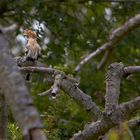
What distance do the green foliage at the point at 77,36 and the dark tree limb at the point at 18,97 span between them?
8.10ft

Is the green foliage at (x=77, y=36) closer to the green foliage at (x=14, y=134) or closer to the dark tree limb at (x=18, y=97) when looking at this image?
the green foliage at (x=14, y=134)

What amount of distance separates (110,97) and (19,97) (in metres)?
1.16

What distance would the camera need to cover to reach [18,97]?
1130 mm

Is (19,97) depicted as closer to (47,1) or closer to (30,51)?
(30,51)

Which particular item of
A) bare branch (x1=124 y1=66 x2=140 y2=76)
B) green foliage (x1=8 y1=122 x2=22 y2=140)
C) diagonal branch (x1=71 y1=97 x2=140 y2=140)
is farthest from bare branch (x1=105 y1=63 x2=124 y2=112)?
green foliage (x1=8 y1=122 x2=22 y2=140)

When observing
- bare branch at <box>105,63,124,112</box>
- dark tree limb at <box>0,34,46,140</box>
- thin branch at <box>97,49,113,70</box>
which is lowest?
dark tree limb at <box>0,34,46,140</box>

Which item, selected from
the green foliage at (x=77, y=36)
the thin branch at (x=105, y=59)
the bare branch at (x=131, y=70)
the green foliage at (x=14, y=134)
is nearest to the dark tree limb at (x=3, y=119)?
the green foliage at (x=14, y=134)

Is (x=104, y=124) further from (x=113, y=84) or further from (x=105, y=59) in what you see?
(x=105, y=59)

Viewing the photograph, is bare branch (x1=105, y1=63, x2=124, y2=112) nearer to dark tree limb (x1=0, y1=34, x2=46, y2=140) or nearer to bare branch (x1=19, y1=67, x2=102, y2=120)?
bare branch (x1=19, y1=67, x2=102, y2=120)

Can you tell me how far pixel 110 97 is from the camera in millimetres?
2258

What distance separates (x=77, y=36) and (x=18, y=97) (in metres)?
3.86

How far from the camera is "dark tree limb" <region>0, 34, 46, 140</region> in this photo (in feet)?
3.68

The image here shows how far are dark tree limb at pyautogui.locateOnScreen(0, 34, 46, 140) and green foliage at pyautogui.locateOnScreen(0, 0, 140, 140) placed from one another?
247cm

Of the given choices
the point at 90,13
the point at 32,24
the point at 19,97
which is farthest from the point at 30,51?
the point at 90,13
